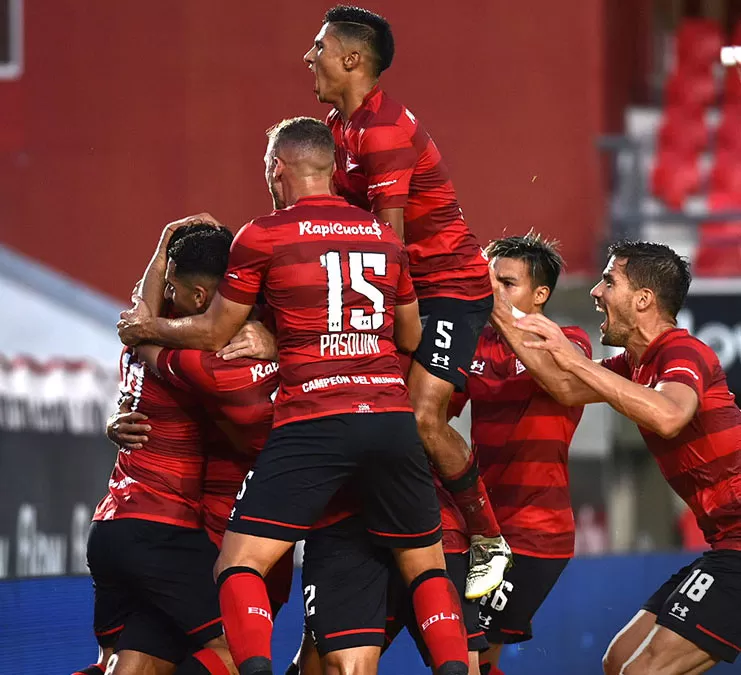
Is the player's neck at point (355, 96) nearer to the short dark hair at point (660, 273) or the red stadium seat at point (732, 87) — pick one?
the short dark hair at point (660, 273)

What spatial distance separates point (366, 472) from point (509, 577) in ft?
3.63

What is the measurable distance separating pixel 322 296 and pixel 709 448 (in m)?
1.63

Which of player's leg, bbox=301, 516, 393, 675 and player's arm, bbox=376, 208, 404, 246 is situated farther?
player's arm, bbox=376, 208, 404, 246

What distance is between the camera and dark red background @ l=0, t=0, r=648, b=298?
512 inches

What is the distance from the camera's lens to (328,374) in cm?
439

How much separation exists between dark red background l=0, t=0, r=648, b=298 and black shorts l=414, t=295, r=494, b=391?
311 inches

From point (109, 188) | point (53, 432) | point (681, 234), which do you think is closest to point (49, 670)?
point (53, 432)

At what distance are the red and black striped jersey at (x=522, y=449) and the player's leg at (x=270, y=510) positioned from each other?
112 cm

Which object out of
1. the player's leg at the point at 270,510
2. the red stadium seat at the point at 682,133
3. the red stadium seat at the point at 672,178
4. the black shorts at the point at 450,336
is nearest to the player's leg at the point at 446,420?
the black shorts at the point at 450,336

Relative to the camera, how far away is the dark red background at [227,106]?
1300 centimetres

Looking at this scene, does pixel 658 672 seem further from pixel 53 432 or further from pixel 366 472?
pixel 53 432

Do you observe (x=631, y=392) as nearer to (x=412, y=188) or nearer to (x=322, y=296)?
(x=412, y=188)

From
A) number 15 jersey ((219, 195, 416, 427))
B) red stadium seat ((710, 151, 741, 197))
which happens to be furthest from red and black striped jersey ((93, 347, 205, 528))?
red stadium seat ((710, 151, 741, 197))

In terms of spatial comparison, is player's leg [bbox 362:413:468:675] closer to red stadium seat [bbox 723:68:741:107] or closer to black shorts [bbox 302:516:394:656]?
black shorts [bbox 302:516:394:656]
